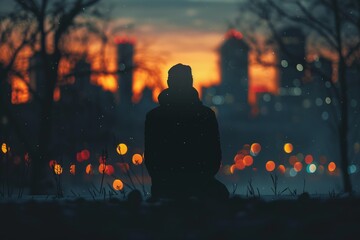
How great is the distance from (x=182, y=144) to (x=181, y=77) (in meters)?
0.74

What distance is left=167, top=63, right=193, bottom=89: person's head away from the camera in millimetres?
9281

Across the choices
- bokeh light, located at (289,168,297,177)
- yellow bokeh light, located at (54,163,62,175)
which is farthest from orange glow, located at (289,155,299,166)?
yellow bokeh light, located at (54,163,62,175)

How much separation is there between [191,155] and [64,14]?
51.2 ft

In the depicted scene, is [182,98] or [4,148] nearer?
[182,98]

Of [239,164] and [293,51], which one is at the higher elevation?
[293,51]

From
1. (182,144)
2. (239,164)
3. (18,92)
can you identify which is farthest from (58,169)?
(239,164)

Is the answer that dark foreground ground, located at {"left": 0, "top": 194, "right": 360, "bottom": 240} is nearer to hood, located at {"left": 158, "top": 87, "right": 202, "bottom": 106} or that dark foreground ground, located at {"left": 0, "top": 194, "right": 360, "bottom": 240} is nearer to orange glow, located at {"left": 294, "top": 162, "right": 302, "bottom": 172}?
hood, located at {"left": 158, "top": 87, "right": 202, "bottom": 106}

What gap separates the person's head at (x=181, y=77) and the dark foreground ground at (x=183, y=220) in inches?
90.7

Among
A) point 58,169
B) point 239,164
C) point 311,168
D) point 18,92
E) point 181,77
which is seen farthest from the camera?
point 239,164

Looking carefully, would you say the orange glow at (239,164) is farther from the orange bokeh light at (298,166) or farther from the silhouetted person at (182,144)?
the silhouetted person at (182,144)

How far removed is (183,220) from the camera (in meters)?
5.96

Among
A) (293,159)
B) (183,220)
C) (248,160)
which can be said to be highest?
(183,220)

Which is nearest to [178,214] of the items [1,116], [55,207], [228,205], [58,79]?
[228,205]

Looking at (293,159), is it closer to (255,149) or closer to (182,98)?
(255,149)
